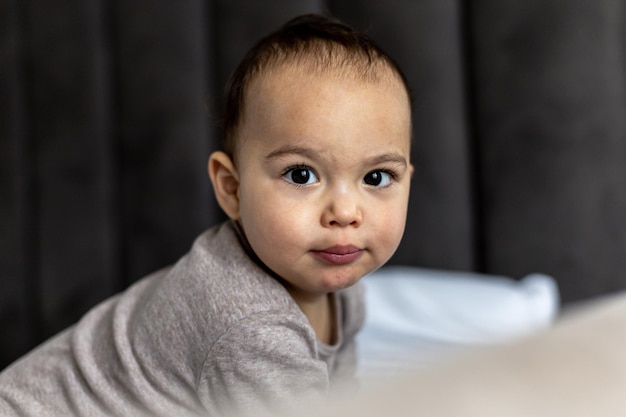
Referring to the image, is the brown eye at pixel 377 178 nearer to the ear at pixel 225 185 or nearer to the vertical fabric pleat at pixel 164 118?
the ear at pixel 225 185

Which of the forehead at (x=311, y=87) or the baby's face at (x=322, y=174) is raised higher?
the forehead at (x=311, y=87)

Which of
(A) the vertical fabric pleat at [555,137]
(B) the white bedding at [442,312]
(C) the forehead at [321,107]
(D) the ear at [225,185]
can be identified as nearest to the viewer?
(C) the forehead at [321,107]

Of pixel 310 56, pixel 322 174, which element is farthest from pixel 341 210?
pixel 310 56

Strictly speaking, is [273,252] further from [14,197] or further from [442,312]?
[14,197]

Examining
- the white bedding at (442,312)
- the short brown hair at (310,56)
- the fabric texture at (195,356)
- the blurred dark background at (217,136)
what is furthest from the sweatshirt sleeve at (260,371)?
the blurred dark background at (217,136)

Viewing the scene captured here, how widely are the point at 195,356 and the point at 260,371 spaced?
0.27 ft

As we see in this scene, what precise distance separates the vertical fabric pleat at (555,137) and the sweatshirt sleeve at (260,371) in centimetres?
88

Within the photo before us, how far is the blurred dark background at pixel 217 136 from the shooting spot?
153 centimetres

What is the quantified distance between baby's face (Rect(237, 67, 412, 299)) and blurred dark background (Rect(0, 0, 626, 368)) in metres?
0.75

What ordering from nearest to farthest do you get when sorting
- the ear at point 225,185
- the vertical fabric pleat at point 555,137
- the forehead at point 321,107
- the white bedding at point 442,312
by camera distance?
the forehead at point 321,107 < the ear at point 225,185 < the white bedding at point 442,312 < the vertical fabric pleat at point 555,137

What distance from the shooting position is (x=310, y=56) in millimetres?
833

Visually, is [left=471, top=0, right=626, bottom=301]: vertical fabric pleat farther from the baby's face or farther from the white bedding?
the baby's face

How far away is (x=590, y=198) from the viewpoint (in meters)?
1.54

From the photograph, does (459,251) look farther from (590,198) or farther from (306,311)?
(306,311)
